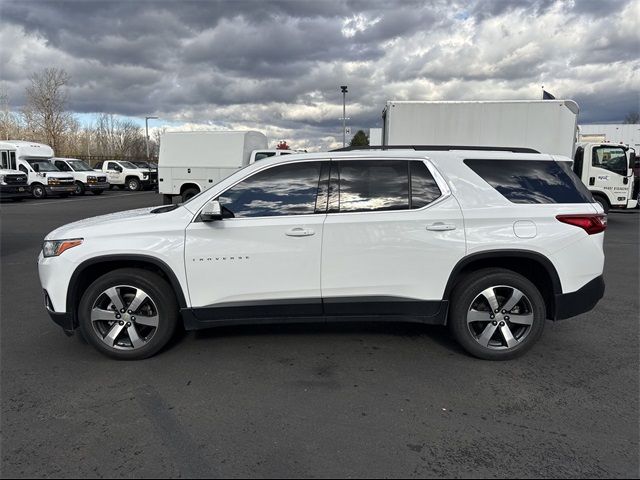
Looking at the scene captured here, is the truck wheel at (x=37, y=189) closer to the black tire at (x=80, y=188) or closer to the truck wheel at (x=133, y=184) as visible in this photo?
the black tire at (x=80, y=188)

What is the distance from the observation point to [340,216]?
149 inches

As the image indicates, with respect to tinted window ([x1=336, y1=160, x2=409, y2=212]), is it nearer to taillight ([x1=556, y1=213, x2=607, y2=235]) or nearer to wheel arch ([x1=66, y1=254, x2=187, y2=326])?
taillight ([x1=556, y1=213, x2=607, y2=235])

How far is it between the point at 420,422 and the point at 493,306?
1352mm

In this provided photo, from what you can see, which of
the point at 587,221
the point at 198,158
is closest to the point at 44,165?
the point at 198,158

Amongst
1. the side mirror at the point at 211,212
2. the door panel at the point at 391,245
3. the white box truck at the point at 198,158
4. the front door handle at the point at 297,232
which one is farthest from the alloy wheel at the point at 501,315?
the white box truck at the point at 198,158

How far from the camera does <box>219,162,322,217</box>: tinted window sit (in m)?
3.82

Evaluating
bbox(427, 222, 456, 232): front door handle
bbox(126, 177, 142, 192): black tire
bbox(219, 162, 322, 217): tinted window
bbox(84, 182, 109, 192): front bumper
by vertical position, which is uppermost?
bbox(126, 177, 142, 192): black tire

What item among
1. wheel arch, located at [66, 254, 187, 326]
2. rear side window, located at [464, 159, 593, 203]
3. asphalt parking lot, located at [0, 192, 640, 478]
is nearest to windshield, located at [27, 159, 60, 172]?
asphalt parking lot, located at [0, 192, 640, 478]

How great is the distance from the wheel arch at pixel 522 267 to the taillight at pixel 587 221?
382 mm

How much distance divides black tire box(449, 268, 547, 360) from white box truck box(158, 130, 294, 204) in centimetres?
1339

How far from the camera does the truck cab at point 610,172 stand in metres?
12.9

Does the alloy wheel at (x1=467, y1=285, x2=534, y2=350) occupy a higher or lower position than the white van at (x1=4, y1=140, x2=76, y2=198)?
lower

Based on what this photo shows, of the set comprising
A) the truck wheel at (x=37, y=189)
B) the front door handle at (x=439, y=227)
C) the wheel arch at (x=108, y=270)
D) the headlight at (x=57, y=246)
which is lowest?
the wheel arch at (x=108, y=270)

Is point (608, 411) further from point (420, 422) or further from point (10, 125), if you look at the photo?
point (10, 125)
